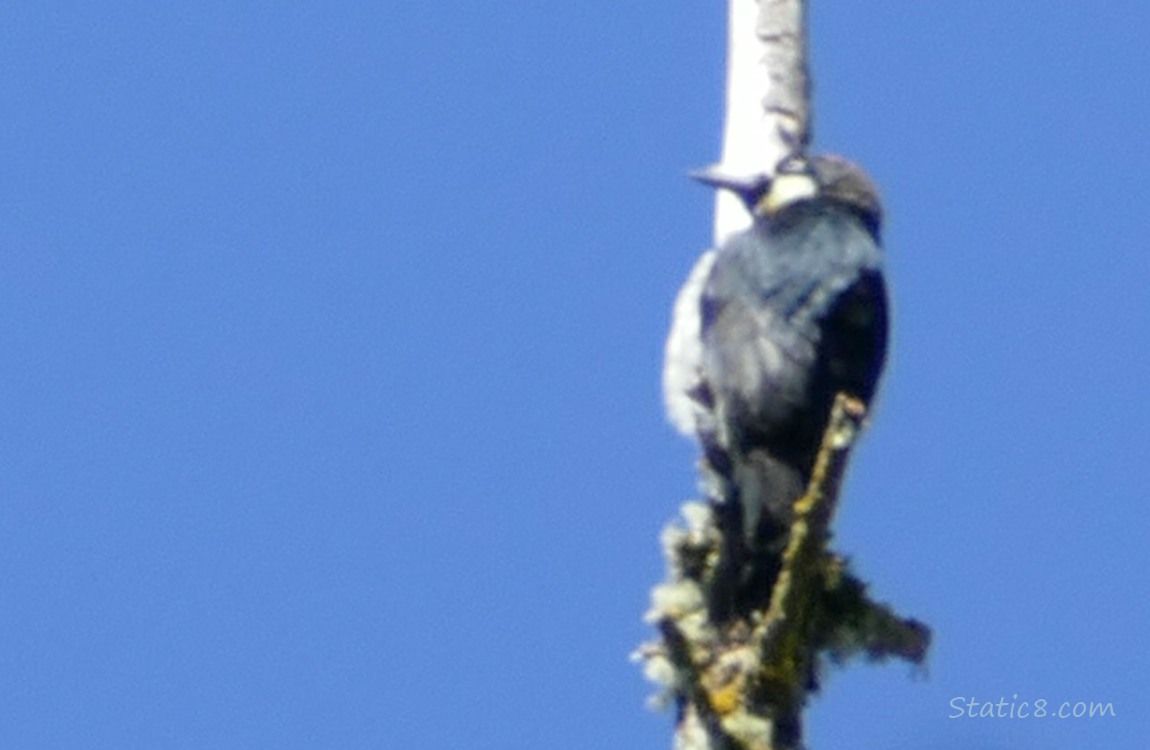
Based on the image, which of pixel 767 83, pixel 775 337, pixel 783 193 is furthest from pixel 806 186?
pixel 775 337

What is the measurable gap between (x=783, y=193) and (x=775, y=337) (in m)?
0.49

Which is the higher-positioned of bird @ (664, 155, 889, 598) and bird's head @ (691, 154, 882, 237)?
bird's head @ (691, 154, 882, 237)

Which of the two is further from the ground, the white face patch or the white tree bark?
the white tree bark

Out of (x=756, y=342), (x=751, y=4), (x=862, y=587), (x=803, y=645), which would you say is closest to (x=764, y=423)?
(x=756, y=342)

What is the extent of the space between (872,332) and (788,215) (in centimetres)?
46

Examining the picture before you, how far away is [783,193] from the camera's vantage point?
8.16 m

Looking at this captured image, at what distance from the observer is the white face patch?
315 inches

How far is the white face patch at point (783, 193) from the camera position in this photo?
26.2 ft

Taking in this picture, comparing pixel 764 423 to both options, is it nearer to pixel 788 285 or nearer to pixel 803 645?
pixel 788 285

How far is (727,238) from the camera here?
836 cm

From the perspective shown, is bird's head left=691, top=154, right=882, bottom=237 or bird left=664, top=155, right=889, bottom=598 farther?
bird's head left=691, top=154, right=882, bottom=237

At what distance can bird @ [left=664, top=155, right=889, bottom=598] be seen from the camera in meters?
7.65

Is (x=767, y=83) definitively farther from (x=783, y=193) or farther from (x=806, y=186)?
(x=806, y=186)

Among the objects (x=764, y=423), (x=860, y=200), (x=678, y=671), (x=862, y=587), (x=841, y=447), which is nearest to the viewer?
(x=841, y=447)
